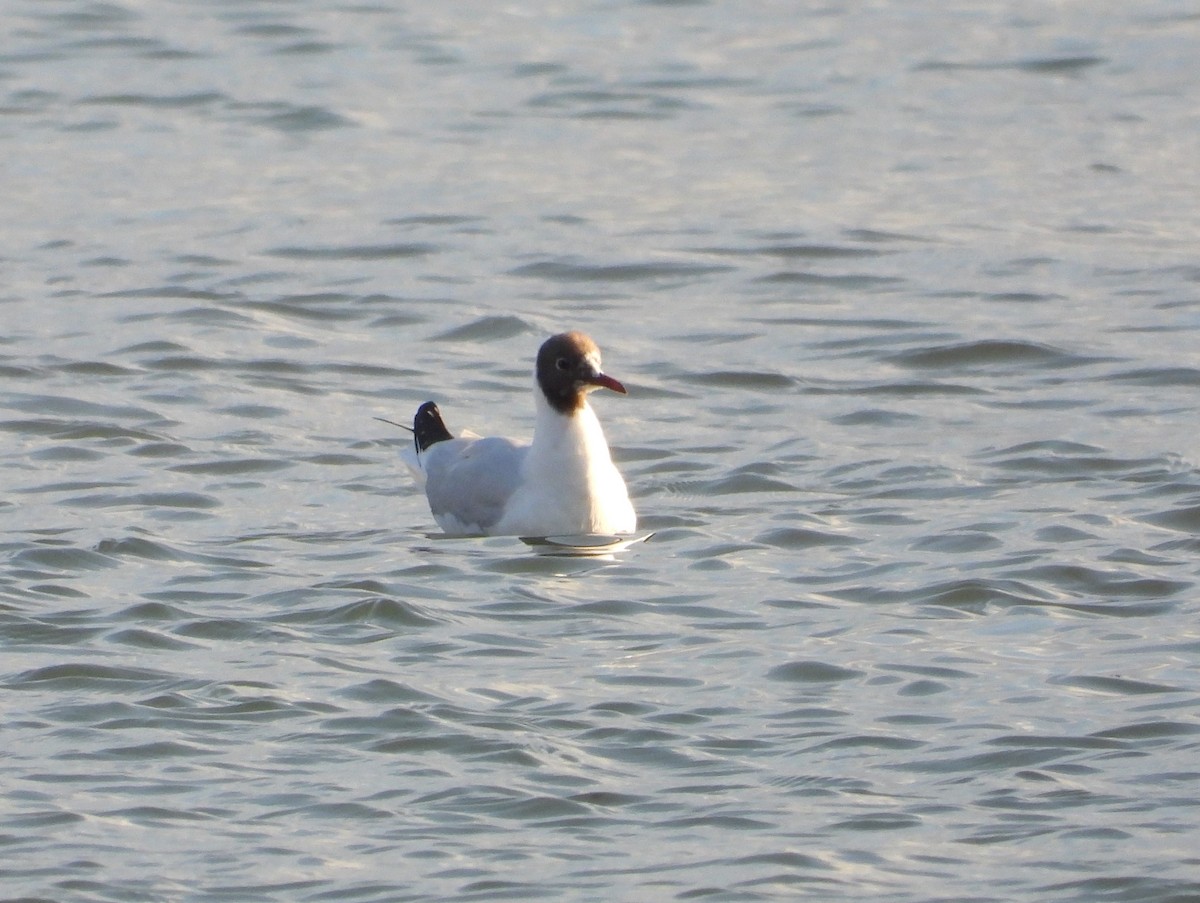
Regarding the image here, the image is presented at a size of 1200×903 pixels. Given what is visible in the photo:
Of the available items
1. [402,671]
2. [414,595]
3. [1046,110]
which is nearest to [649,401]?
[414,595]

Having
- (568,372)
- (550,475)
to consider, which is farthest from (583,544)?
(568,372)

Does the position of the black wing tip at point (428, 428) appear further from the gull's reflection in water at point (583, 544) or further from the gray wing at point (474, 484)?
the gull's reflection in water at point (583, 544)

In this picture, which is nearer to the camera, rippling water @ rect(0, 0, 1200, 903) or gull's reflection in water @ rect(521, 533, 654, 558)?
rippling water @ rect(0, 0, 1200, 903)

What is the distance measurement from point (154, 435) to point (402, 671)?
13.4ft

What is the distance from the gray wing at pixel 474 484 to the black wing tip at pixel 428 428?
1.12ft

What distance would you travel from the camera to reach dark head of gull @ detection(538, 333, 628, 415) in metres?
10.6

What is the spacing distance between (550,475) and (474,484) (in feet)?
1.22

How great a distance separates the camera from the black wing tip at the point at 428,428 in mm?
11289

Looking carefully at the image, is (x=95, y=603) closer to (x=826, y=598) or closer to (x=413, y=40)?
(x=826, y=598)

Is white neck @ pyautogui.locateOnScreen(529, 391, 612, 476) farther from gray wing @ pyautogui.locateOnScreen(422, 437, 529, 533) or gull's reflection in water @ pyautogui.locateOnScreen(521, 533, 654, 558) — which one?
gull's reflection in water @ pyautogui.locateOnScreen(521, 533, 654, 558)

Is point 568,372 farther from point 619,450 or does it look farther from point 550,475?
point 619,450

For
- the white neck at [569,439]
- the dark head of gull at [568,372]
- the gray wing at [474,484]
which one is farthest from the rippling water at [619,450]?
the dark head of gull at [568,372]

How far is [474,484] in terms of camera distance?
10664 mm

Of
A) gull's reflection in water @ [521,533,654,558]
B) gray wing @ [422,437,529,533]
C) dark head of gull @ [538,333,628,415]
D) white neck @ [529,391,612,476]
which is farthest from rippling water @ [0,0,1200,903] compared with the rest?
dark head of gull @ [538,333,628,415]
